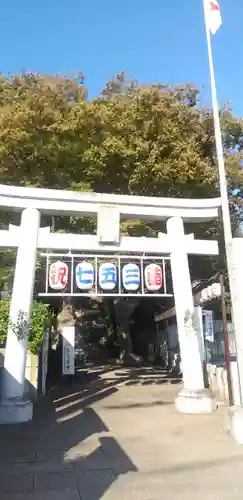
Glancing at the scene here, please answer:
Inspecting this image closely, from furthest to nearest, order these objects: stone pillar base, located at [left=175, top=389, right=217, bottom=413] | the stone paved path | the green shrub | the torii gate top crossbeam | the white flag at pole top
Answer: the green shrub → the torii gate top crossbeam → stone pillar base, located at [left=175, top=389, right=217, bottom=413] → the white flag at pole top → the stone paved path

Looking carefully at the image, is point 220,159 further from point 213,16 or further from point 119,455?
point 119,455

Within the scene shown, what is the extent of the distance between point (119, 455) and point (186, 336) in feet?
14.7

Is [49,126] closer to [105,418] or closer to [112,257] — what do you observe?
[112,257]

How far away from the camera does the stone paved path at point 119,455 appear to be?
5379 mm

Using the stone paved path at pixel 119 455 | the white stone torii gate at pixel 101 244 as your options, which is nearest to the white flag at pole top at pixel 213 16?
the white stone torii gate at pixel 101 244

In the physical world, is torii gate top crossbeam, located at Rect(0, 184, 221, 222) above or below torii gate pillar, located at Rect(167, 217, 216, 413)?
above

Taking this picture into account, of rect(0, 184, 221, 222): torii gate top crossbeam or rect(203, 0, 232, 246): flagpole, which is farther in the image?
rect(0, 184, 221, 222): torii gate top crossbeam

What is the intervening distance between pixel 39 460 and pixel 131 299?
16944 millimetres

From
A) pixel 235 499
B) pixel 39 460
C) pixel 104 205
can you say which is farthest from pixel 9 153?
pixel 235 499

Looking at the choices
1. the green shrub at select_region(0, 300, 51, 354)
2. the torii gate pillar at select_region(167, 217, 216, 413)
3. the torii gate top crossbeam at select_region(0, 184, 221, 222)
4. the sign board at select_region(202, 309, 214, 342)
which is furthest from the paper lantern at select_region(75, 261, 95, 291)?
the sign board at select_region(202, 309, 214, 342)

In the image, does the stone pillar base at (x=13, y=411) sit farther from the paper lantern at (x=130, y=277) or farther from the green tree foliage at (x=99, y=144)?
the green tree foliage at (x=99, y=144)

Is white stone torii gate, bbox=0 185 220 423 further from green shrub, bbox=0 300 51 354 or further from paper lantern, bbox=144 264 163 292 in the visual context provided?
green shrub, bbox=0 300 51 354

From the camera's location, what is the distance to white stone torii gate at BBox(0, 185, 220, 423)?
9977mm

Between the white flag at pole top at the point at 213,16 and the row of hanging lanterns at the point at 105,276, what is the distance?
627 cm
